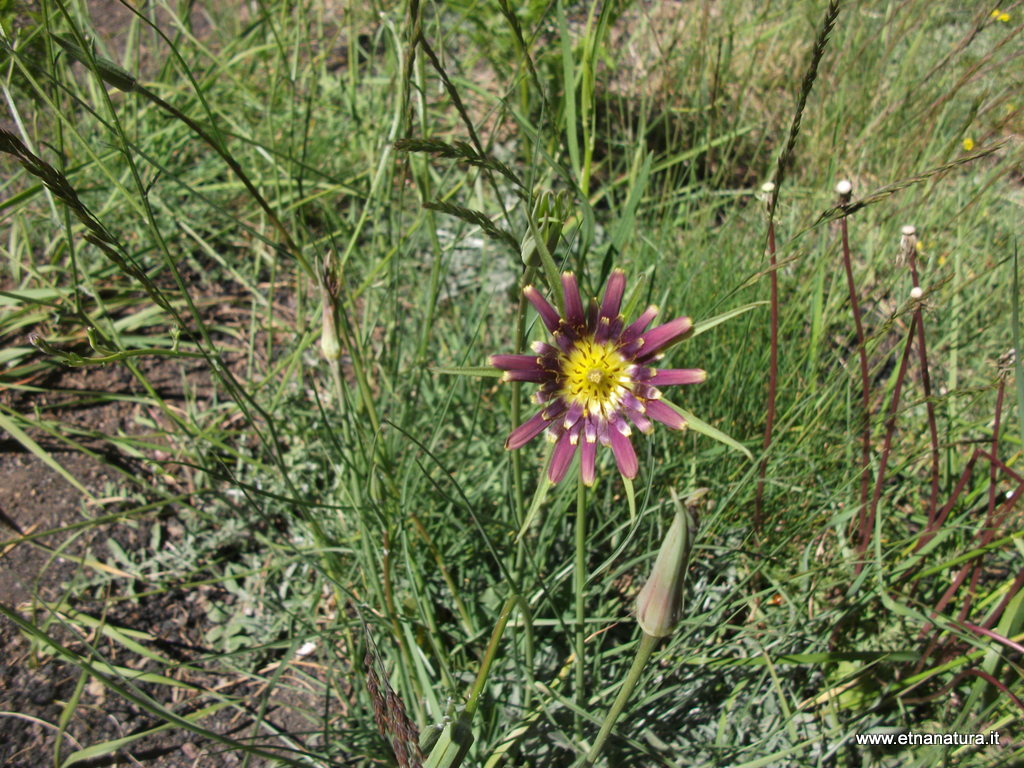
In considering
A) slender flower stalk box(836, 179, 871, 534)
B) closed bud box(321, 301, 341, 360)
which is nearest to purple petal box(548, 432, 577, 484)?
closed bud box(321, 301, 341, 360)

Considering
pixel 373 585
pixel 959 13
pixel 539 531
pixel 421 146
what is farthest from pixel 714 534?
pixel 959 13

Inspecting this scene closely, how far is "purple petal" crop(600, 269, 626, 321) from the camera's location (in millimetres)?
1302

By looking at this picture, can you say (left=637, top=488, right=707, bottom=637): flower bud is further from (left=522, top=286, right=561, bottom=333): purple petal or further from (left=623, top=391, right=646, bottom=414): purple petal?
(left=522, top=286, right=561, bottom=333): purple petal

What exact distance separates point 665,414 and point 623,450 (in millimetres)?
92

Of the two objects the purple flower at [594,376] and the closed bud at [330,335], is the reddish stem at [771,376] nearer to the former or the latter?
the purple flower at [594,376]

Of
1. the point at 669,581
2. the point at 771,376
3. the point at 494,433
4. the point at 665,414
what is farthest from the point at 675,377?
the point at 494,433

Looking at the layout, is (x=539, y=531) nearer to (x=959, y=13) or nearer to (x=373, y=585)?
(x=373, y=585)

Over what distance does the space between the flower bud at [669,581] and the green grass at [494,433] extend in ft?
0.61

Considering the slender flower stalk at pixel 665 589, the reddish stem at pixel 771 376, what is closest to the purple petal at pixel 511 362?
the slender flower stalk at pixel 665 589

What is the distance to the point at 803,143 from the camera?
3.31m

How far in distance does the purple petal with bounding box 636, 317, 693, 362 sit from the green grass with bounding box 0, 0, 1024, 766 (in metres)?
0.08

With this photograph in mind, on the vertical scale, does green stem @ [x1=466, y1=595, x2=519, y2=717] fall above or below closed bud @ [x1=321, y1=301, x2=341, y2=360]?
below

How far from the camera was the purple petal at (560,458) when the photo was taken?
121 centimetres

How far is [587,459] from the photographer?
129 centimetres
